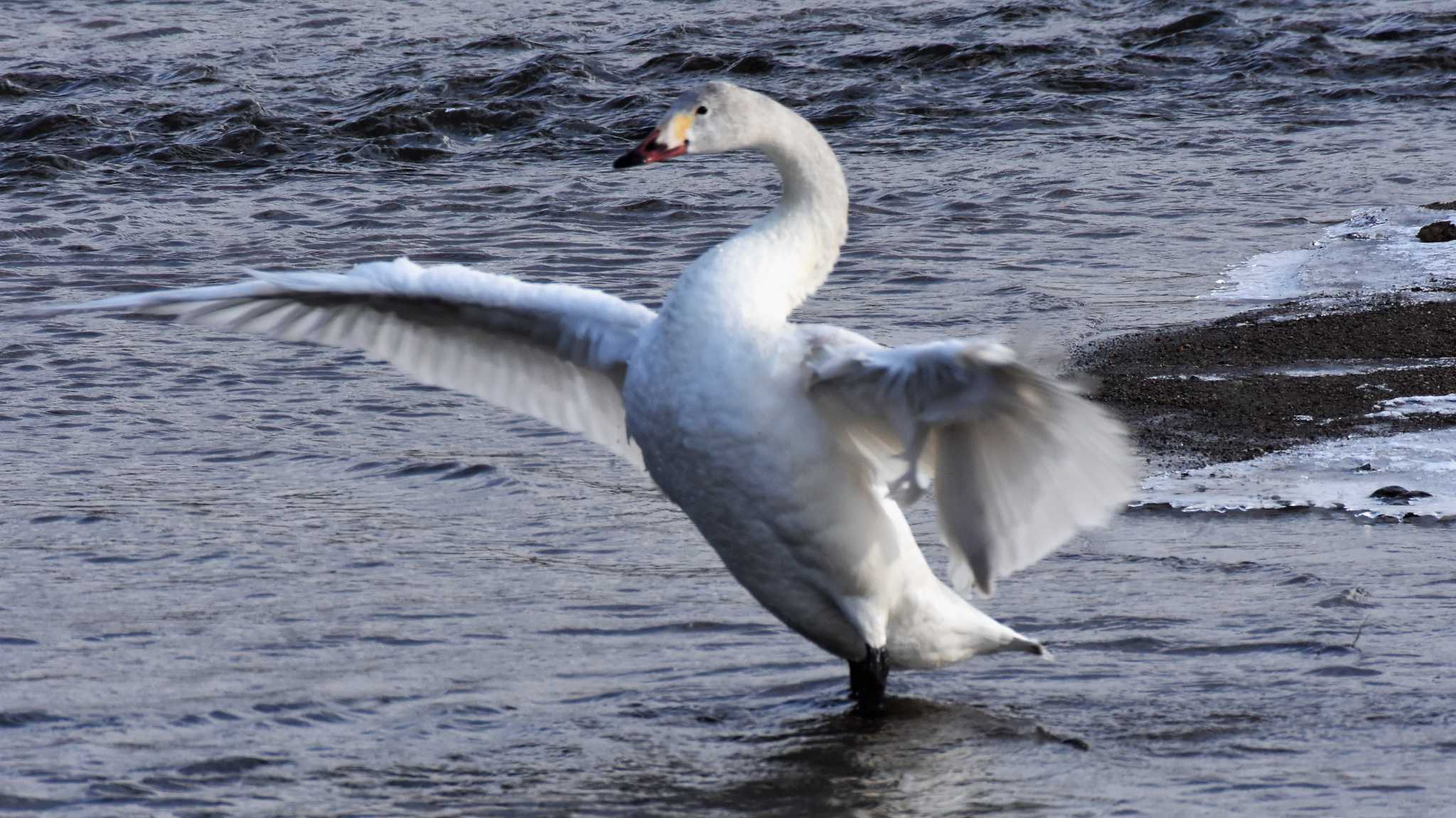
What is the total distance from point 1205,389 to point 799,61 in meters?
10.6

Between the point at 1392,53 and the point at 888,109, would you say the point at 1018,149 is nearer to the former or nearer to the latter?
the point at 888,109

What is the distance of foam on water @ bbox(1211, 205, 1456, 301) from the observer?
9688 mm

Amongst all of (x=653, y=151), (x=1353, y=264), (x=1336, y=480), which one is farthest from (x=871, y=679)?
(x=1353, y=264)

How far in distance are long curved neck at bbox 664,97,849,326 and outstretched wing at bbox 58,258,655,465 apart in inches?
27.7

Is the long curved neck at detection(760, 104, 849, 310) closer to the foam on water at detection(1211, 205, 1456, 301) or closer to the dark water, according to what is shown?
the dark water

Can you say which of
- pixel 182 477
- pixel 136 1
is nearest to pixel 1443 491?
pixel 182 477

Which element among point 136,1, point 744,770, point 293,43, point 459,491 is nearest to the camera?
point 744,770

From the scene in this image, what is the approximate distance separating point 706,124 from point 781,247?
0.40 m

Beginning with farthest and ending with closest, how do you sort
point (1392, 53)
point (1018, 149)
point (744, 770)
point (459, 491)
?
point (1392, 53), point (1018, 149), point (459, 491), point (744, 770)

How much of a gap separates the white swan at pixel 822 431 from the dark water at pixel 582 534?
0.37m

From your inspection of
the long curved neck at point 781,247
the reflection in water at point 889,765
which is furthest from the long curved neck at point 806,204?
the reflection in water at point 889,765

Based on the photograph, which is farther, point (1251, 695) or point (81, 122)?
point (81, 122)

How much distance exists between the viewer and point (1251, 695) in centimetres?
503

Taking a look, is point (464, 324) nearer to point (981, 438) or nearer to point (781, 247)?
point (781, 247)
